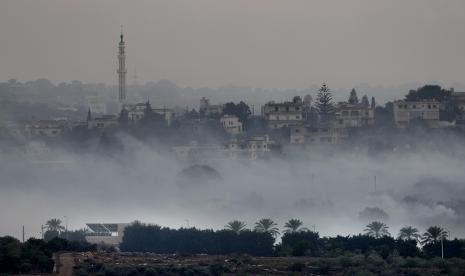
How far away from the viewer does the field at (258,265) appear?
38.9 m

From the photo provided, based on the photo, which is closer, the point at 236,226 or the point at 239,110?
the point at 236,226

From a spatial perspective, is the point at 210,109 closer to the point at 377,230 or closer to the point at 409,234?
the point at 377,230

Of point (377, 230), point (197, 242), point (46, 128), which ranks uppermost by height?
point (46, 128)

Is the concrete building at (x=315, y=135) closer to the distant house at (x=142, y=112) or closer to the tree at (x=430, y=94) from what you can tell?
the tree at (x=430, y=94)

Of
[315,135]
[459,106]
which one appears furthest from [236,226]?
[459,106]

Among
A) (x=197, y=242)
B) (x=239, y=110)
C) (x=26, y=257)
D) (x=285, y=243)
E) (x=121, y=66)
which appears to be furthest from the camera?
(x=121, y=66)

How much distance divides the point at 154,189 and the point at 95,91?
939 inches

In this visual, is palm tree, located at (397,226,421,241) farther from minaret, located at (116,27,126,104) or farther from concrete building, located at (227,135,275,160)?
minaret, located at (116,27,126,104)

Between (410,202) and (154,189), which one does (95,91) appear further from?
(410,202)

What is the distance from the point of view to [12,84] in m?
88.6

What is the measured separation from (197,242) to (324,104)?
125 ft

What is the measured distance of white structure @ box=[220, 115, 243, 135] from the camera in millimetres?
82875

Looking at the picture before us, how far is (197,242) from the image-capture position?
47.8 meters

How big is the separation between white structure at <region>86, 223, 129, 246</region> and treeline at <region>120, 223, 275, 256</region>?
230 cm
